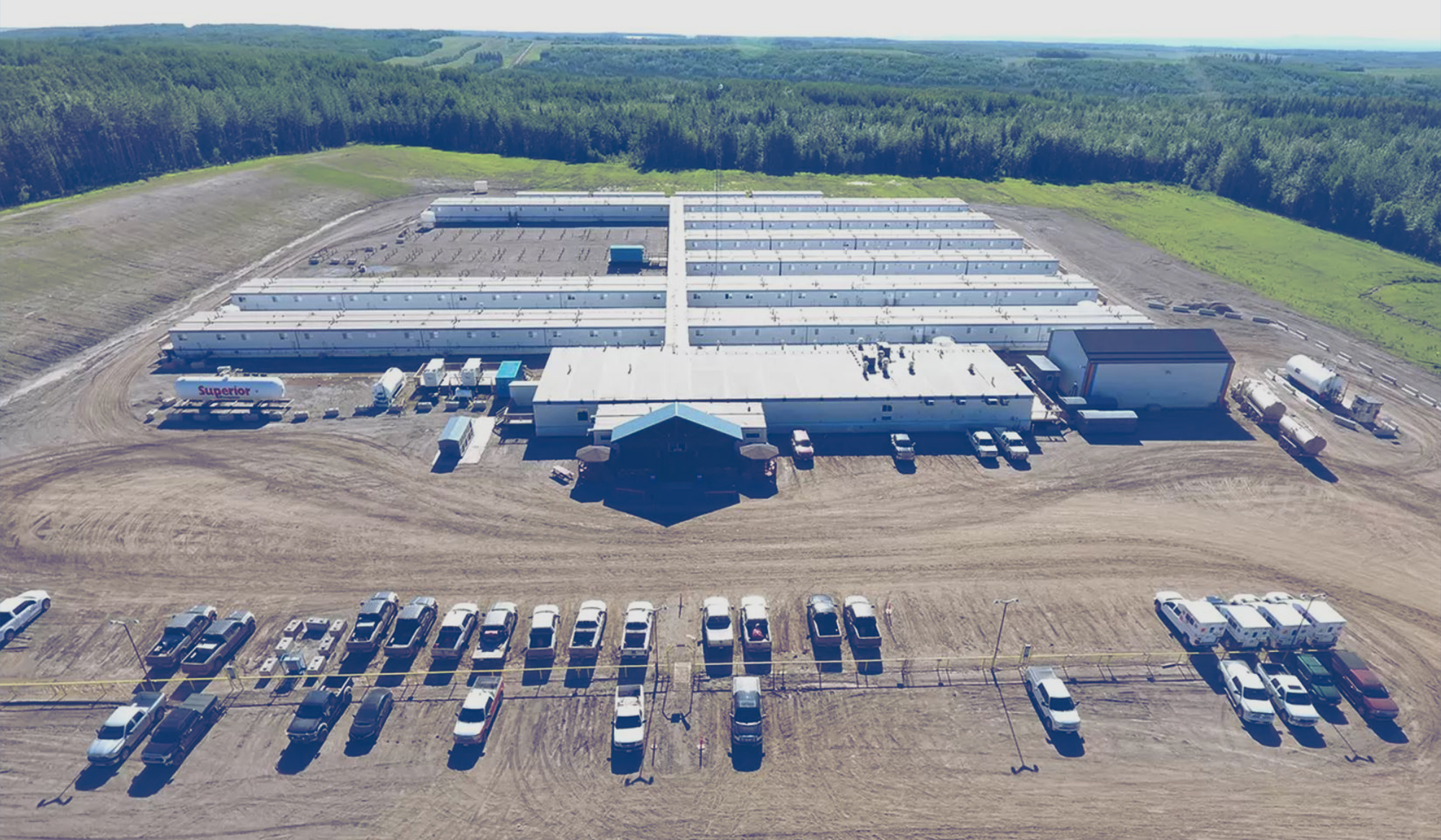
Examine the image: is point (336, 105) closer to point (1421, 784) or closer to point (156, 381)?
point (156, 381)

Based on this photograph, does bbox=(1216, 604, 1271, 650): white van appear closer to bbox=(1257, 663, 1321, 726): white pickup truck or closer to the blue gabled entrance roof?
bbox=(1257, 663, 1321, 726): white pickup truck

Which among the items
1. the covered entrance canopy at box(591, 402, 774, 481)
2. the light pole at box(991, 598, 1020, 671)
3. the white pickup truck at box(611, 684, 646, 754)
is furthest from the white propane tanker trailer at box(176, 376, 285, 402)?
the light pole at box(991, 598, 1020, 671)

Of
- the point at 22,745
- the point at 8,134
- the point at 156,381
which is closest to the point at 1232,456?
the point at 22,745

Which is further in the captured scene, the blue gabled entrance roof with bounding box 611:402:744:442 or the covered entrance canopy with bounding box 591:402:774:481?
the covered entrance canopy with bounding box 591:402:774:481

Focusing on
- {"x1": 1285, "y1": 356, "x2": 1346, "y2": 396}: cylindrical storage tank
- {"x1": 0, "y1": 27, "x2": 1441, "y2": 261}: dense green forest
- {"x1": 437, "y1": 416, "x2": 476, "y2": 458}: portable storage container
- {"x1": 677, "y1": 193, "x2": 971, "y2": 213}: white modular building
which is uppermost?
{"x1": 0, "y1": 27, "x2": 1441, "y2": 261}: dense green forest

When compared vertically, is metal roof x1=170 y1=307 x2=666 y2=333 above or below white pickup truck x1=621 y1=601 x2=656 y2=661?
above

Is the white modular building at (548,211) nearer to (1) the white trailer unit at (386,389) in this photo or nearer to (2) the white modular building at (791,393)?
(1) the white trailer unit at (386,389)

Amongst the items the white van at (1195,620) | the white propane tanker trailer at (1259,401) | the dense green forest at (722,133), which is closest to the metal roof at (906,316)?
the white propane tanker trailer at (1259,401)
